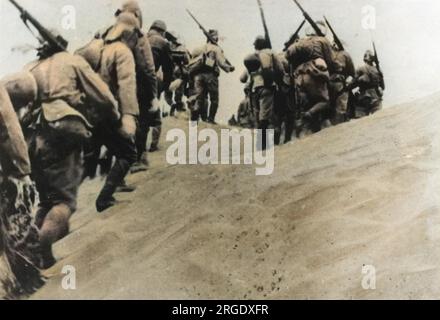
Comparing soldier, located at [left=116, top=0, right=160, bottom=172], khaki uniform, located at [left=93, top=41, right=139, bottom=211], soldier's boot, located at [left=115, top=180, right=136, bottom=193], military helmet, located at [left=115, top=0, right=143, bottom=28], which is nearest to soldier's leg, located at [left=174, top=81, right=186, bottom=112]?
soldier, located at [left=116, top=0, right=160, bottom=172]

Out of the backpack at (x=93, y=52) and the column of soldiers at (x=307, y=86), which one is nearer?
the backpack at (x=93, y=52)

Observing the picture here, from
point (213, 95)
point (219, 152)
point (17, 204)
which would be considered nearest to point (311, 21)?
point (213, 95)

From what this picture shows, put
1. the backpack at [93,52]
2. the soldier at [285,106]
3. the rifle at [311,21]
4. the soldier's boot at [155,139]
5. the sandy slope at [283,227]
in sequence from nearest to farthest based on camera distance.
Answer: the sandy slope at [283,227] → the backpack at [93,52] → the soldier's boot at [155,139] → the rifle at [311,21] → the soldier at [285,106]

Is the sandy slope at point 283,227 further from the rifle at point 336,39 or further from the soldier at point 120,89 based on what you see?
the rifle at point 336,39

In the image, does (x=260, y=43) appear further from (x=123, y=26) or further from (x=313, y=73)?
(x=123, y=26)

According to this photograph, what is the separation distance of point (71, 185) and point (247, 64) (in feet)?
7.92

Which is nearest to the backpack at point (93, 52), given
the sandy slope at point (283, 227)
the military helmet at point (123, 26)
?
the military helmet at point (123, 26)

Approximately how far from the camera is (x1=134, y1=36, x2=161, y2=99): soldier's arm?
920 centimetres

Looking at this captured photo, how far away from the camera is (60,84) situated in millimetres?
9086

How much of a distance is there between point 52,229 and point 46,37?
7.05ft

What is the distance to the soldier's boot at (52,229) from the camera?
29.8 feet

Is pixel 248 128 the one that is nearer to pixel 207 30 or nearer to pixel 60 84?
pixel 207 30

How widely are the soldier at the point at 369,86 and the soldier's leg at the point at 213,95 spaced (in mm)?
1624
